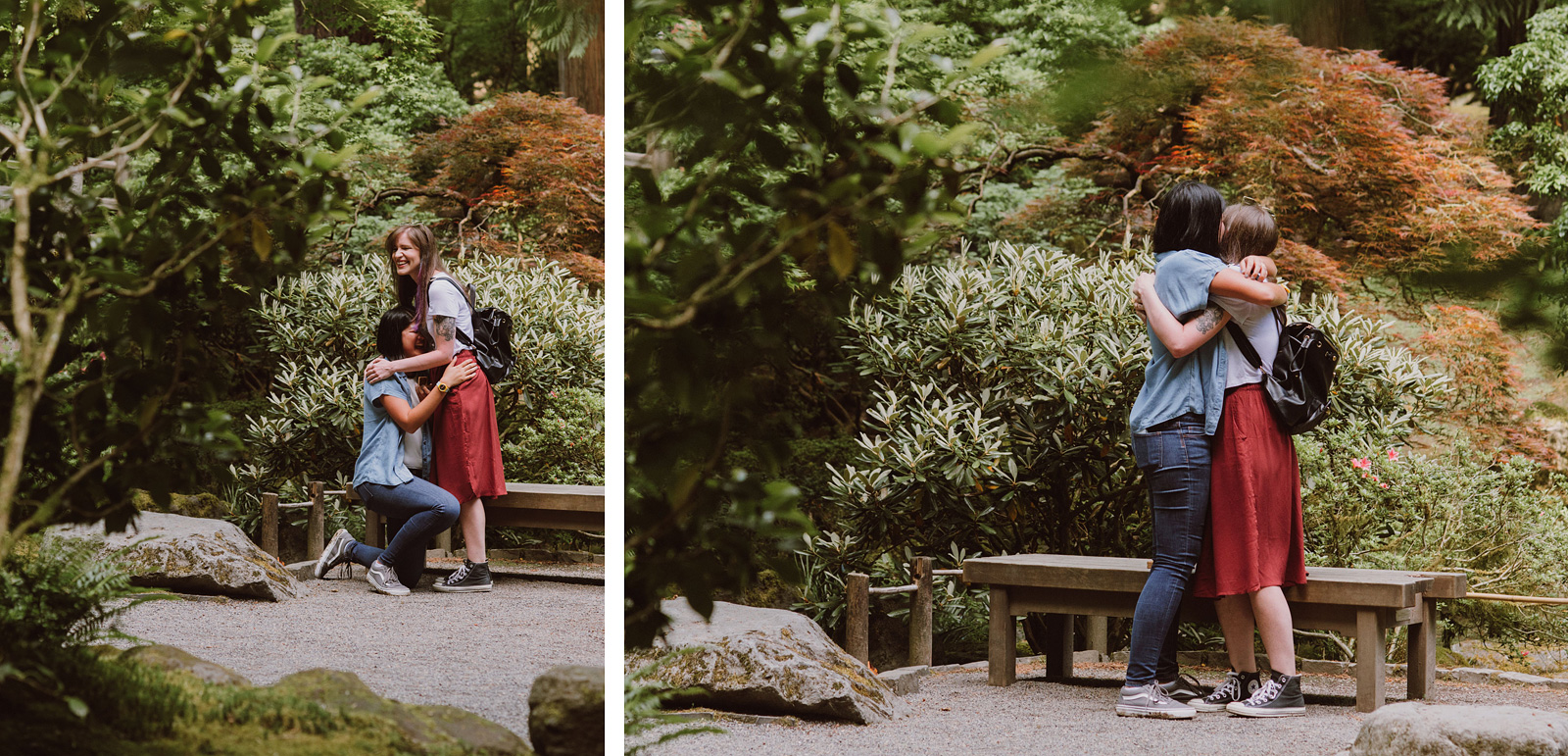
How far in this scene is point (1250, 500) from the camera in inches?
84.7

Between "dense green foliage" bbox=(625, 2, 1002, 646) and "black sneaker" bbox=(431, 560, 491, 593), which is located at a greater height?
"dense green foliage" bbox=(625, 2, 1002, 646)

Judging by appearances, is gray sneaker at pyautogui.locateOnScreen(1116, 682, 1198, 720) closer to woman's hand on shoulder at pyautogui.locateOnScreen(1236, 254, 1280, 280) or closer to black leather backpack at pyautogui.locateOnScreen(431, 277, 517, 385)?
woman's hand on shoulder at pyautogui.locateOnScreen(1236, 254, 1280, 280)

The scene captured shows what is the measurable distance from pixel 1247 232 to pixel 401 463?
1818mm

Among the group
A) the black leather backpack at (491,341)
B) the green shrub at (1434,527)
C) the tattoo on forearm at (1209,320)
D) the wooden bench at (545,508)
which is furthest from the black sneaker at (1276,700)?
the black leather backpack at (491,341)

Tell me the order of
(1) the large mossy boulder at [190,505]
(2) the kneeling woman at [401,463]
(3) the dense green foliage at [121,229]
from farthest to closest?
(2) the kneeling woman at [401,463] < (1) the large mossy boulder at [190,505] < (3) the dense green foliage at [121,229]

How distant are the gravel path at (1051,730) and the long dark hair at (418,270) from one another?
1073 mm

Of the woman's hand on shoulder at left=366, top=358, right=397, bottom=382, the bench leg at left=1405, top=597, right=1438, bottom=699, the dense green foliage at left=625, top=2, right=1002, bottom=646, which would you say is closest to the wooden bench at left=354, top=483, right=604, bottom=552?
the woman's hand on shoulder at left=366, top=358, right=397, bottom=382

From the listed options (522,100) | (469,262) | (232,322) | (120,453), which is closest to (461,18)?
(522,100)

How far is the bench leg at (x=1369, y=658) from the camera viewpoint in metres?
2.19

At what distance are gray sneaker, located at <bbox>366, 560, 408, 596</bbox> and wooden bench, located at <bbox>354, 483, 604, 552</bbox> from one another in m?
0.27

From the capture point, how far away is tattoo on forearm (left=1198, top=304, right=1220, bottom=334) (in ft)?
7.11

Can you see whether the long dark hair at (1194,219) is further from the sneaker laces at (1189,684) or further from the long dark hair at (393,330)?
the long dark hair at (393,330)

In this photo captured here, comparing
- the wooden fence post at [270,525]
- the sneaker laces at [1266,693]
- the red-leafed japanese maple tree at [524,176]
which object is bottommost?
the sneaker laces at [1266,693]

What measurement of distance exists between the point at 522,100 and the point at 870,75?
1777mm
